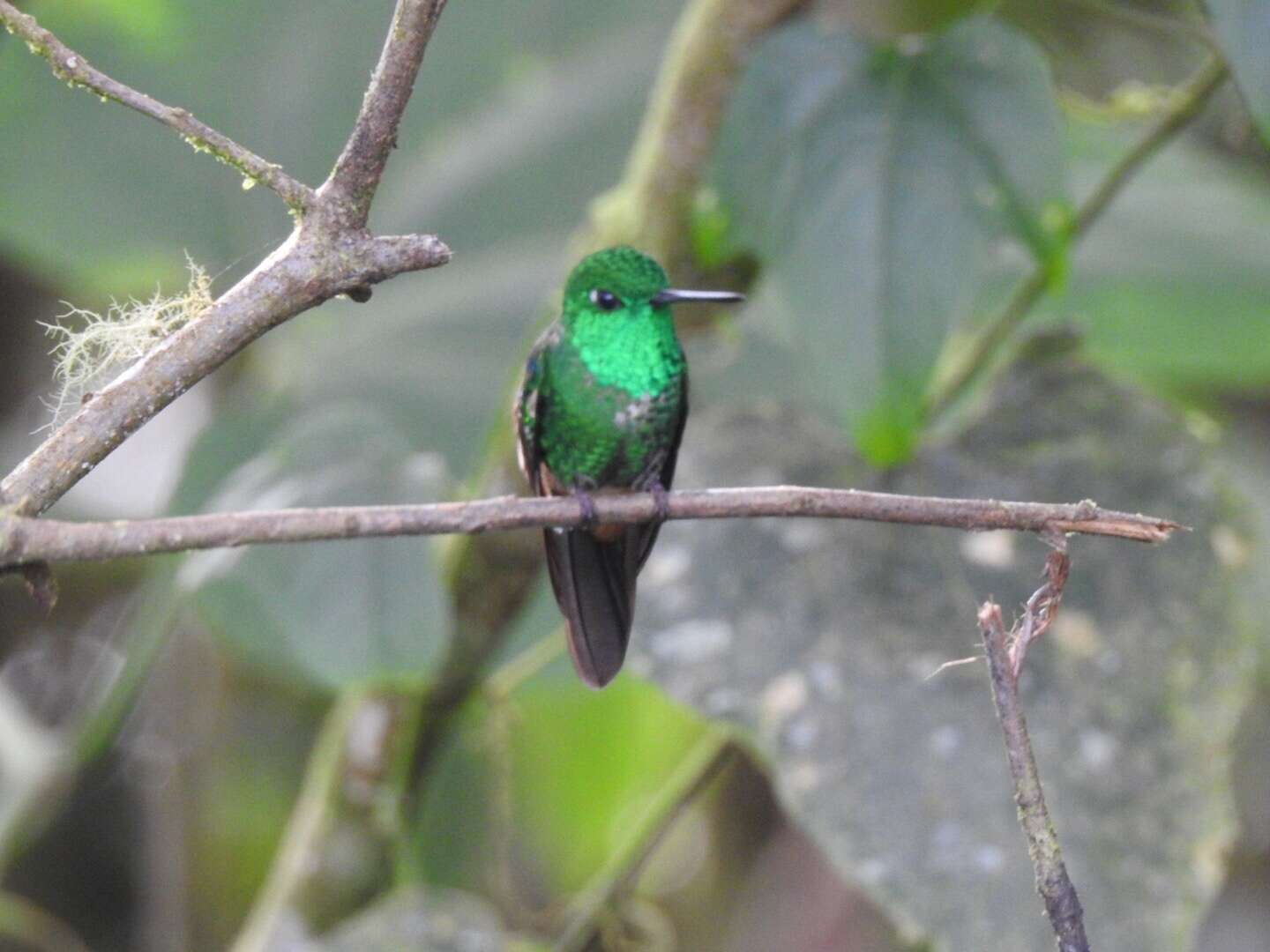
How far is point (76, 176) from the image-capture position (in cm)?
287

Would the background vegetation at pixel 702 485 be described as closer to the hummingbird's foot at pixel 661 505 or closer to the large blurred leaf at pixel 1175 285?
the large blurred leaf at pixel 1175 285

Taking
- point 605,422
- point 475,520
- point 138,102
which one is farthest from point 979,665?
point 138,102

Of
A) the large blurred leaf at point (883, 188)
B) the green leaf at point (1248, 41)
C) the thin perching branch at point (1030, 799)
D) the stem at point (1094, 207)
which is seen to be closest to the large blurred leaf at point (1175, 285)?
the stem at point (1094, 207)

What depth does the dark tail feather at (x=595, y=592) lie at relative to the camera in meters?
1.48

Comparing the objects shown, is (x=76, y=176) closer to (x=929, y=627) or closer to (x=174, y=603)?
(x=174, y=603)

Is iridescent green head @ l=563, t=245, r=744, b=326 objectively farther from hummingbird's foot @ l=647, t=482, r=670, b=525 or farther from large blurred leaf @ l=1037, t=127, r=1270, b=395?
large blurred leaf @ l=1037, t=127, r=1270, b=395

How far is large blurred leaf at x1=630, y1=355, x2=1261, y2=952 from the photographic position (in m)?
1.61

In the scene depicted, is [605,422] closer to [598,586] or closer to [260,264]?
[598,586]

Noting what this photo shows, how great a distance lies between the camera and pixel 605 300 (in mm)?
1761

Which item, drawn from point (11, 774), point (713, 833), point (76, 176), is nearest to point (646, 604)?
point (11, 774)

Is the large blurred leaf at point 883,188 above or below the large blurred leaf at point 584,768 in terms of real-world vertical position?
above

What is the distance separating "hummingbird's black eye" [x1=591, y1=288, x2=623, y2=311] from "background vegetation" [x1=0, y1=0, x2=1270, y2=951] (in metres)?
0.19

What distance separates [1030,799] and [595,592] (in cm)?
79

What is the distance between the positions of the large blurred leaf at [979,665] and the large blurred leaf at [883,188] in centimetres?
20
